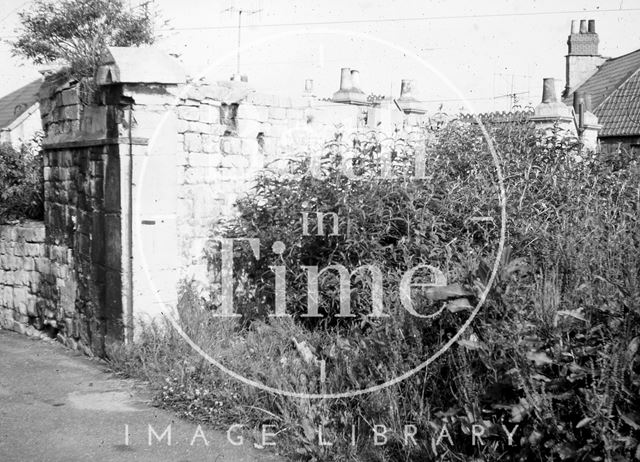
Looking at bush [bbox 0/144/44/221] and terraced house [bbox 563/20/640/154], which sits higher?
terraced house [bbox 563/20/640/154]

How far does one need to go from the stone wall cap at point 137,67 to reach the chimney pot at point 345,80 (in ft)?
24.7

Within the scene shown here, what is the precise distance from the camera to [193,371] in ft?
20.0

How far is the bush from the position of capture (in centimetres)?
952

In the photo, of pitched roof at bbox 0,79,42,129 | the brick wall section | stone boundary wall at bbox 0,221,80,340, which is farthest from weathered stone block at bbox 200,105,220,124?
pitched roof at bbox 0,79,42,129

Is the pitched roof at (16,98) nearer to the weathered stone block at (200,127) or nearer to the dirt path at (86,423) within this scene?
the weathered stone block at (200,127)

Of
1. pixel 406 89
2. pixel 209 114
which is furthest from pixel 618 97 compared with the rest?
pixel 209 114

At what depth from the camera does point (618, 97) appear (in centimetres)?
2578

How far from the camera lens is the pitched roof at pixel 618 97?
79.8 feet

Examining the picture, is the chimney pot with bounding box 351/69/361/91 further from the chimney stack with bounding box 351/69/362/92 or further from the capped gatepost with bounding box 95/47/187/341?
the capped gatepost with bounding box 95/47/187/341

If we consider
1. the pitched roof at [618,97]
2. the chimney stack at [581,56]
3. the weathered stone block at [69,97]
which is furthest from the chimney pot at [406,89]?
the chimney stack at [581,56]

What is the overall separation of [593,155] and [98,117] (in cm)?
566

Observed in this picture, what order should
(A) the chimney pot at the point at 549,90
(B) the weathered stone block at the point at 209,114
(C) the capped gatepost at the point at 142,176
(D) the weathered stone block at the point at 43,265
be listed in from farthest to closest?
1. (A) the chimney pot at the point at 549,90
2. (D) the weathered stone block at the point at 43,265
3. (B) the weathered stone block at the point at 209,114
4. (C) the capped gatepost at the point at 142,176

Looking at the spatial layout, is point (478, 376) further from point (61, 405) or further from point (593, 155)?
point (593, 155)

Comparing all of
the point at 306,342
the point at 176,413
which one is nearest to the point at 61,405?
the point at 176,413
